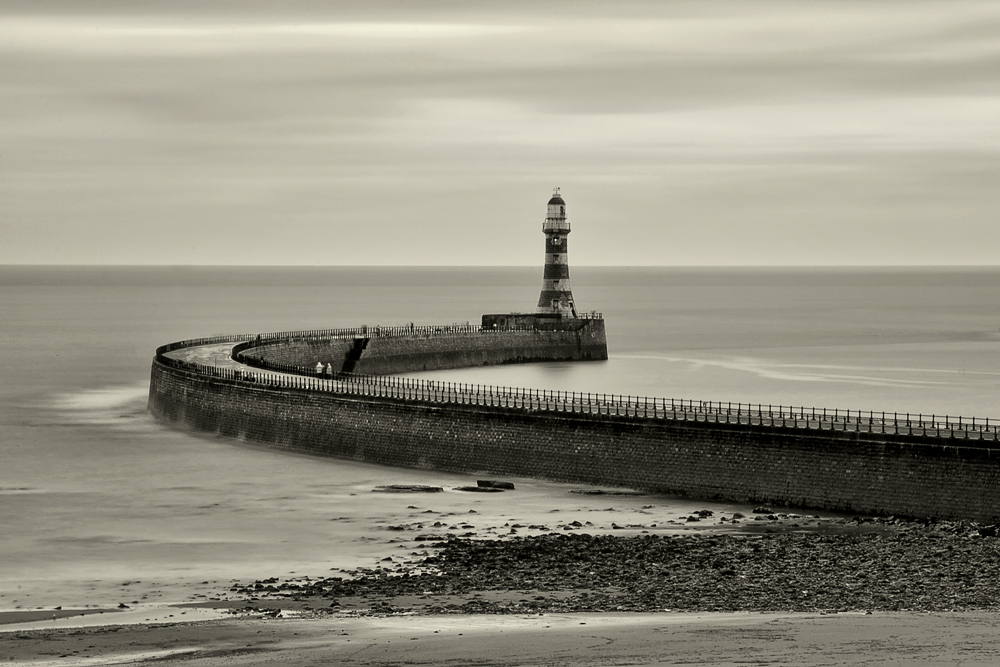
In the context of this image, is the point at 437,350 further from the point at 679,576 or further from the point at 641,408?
the point at 679,576

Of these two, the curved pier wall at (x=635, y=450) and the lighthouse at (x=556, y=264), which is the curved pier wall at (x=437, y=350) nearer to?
Result: the lighthouse at (x=556, y=264)

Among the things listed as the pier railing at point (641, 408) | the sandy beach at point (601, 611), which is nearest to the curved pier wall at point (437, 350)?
the pier railing at point (641, 408)

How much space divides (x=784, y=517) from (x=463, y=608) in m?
13.0

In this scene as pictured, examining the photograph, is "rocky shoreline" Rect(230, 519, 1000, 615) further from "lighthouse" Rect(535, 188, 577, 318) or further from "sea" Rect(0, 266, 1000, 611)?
"lighthouse" Rect(535, 188, 577, 318)

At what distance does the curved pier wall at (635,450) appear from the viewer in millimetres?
37406

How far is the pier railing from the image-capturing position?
40375mm

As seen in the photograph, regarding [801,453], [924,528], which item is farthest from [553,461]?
[924,528]

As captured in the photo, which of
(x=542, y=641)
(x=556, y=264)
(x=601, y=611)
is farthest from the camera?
(x=556, y=264)

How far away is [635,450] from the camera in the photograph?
142 feet

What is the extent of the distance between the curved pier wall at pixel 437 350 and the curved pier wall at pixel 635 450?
726 inches

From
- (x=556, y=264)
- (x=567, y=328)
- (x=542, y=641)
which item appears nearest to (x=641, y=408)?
(x=542, y=641)

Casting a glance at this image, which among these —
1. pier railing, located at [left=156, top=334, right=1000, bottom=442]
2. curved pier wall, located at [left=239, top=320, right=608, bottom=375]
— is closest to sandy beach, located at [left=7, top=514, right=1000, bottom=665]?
pier railing, located at [left=156, top=334, right=1000, bottom=442]

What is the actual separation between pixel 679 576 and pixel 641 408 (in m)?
22.9

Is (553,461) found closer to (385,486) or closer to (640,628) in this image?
(385,486)
